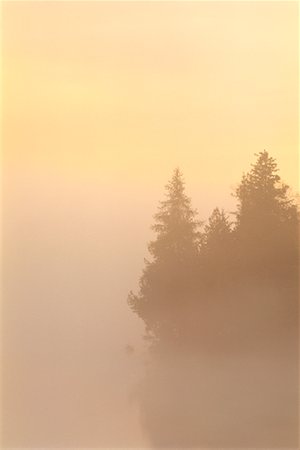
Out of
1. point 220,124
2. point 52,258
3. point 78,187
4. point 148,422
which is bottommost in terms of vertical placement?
point 148,422

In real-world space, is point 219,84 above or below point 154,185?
above

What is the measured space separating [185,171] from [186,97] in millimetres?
215

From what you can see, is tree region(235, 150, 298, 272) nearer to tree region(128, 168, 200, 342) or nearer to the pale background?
the pale background

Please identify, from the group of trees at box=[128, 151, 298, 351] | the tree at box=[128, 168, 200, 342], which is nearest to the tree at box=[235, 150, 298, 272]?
the group of trees at box=[128, 151, 298, 351]

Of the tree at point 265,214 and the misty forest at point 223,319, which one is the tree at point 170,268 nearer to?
the misty forest at point 223,319

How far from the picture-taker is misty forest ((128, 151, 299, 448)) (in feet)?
8.15

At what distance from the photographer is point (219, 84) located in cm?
255

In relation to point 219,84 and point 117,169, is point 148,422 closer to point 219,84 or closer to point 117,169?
point 117,169

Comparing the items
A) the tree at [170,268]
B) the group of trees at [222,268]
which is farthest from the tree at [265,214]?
the tree at [170,268]

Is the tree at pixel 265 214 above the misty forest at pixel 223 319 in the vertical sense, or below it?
above

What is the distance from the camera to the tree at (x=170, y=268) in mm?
2508

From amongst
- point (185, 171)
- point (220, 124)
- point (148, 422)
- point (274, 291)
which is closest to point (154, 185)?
point (185, 171)

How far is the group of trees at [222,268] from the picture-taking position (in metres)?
2.51

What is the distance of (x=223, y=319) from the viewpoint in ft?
8.21
